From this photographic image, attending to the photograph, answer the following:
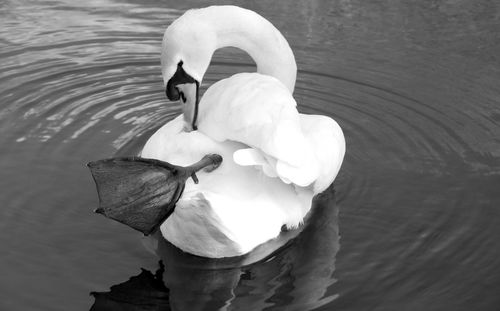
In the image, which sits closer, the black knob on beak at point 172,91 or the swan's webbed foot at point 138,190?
the swan's webbed foot at point 138,190

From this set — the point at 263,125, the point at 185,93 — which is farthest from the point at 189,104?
the point at 263,125

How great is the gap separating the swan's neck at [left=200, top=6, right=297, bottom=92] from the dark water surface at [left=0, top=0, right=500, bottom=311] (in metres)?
0.69

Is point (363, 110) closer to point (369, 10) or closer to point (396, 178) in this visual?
point (396, 178)

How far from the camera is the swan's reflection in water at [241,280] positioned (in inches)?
187

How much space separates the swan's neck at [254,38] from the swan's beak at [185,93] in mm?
430

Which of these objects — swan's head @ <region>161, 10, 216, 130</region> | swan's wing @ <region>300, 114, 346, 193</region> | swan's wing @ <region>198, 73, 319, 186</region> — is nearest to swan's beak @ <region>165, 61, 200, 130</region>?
swan's head @ <region>161, 10, 216, 130</region>

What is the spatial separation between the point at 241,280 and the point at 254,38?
1727mm

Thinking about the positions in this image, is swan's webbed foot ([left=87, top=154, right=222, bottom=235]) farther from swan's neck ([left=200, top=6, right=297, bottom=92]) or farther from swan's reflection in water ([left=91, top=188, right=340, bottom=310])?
swan's neck ([left=200, top=6, right=297, bottom=92])

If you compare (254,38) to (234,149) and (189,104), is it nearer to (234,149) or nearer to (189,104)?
(189,104)

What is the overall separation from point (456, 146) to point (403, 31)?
200 cm

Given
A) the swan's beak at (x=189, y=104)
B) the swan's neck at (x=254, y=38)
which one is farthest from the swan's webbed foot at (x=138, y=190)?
the swan's neck at (x=254, y=38)

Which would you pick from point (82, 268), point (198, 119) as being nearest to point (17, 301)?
point (82, 268)

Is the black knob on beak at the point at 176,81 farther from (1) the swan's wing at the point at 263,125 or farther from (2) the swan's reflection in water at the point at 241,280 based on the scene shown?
(2) the swan's reflection in water at the point at 241,280

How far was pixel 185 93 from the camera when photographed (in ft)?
18.3
